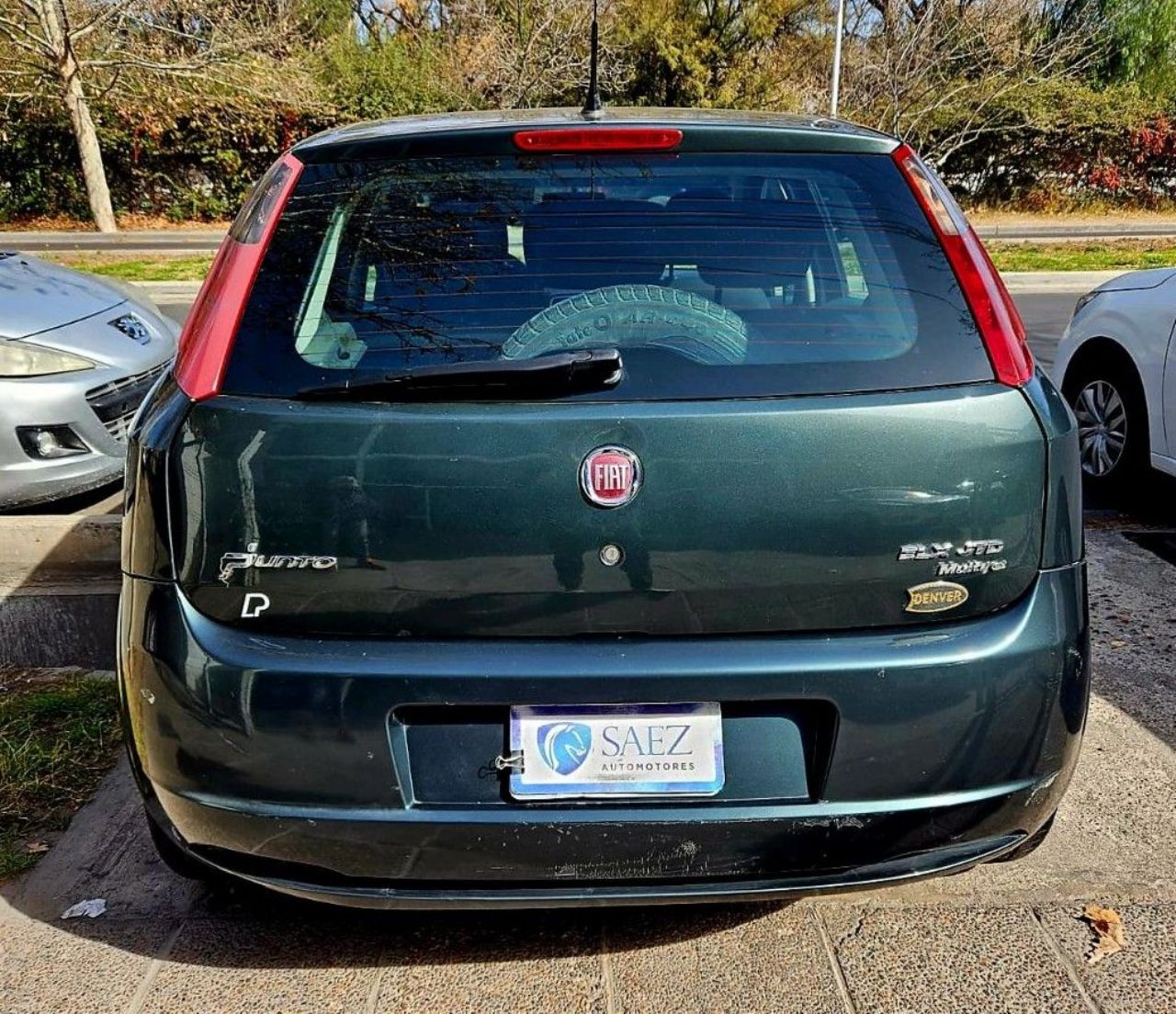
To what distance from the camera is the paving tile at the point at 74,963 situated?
216 centimetres

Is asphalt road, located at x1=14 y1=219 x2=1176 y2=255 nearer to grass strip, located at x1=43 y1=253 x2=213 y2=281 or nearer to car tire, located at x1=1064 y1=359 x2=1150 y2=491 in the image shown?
grass strip, located at x1=43 y1=253 x2=213 y2=281

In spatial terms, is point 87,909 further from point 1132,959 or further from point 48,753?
point 1132,959

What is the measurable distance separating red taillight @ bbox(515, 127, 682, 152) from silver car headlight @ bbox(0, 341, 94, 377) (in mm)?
3115

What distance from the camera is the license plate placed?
184cm

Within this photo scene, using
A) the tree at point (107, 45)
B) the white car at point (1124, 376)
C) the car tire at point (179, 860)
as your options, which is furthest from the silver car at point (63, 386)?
the tree at point (107, 45)

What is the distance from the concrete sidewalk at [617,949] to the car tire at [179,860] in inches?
4.5

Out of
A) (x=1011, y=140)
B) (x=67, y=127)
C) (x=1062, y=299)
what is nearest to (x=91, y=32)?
(x=67, y=127)

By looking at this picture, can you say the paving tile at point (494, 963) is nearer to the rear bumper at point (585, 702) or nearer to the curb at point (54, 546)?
the rear bumper at point (585, 702)

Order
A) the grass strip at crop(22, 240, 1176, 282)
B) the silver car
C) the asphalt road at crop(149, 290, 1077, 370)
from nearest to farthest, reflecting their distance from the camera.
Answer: the silver car
the asphalt road at crop(149, 290, 1077, 370)
the grass strip at crop(22, 240, 1176, 282)

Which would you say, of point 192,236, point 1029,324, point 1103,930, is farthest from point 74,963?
point 192,236

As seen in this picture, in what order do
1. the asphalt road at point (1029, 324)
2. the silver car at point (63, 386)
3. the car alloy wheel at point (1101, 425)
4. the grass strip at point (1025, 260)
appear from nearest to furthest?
the silver car at point (63, 386) → the asphalt road at point (1029, 324) → the car alloy wheel at point (1101, 425) → the grass strip at point (1025, 260)

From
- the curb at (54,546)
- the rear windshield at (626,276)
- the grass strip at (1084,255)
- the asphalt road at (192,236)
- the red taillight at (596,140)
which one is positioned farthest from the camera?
the asphalt road at (192,236)

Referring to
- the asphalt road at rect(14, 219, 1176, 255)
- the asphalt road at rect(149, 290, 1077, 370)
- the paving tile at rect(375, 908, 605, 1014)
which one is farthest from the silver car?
the asphalt road at rect(14, 219, 1176, 255)

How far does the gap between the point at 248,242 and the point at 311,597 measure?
763mm
